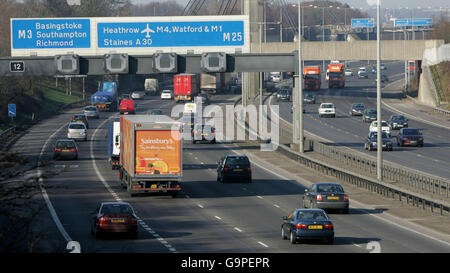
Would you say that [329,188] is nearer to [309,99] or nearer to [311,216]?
[311,216]

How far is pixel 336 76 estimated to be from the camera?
14262cm

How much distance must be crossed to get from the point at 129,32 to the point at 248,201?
1871 centimetres

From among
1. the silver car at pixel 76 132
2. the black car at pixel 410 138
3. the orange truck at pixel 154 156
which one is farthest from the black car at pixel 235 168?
the silver car at pixel 76 132

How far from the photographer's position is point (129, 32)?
5534 centimetres

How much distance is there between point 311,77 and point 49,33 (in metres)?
85.6

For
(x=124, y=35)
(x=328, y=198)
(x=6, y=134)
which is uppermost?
(x=124, y=35)

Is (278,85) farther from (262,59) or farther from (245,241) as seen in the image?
(245,241)

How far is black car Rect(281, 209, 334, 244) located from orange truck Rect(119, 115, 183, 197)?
13.8 m

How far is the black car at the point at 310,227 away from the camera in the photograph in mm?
27688

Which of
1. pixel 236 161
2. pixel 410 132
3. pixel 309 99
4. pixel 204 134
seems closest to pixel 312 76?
pixel 309 99

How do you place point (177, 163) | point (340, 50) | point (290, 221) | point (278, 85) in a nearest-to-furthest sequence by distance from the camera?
point (290, 221) < point (177, 163) < point (340, 50) < point (278, 85)

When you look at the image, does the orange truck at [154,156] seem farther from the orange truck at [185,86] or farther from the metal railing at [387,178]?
the orange truck at [185,86]
